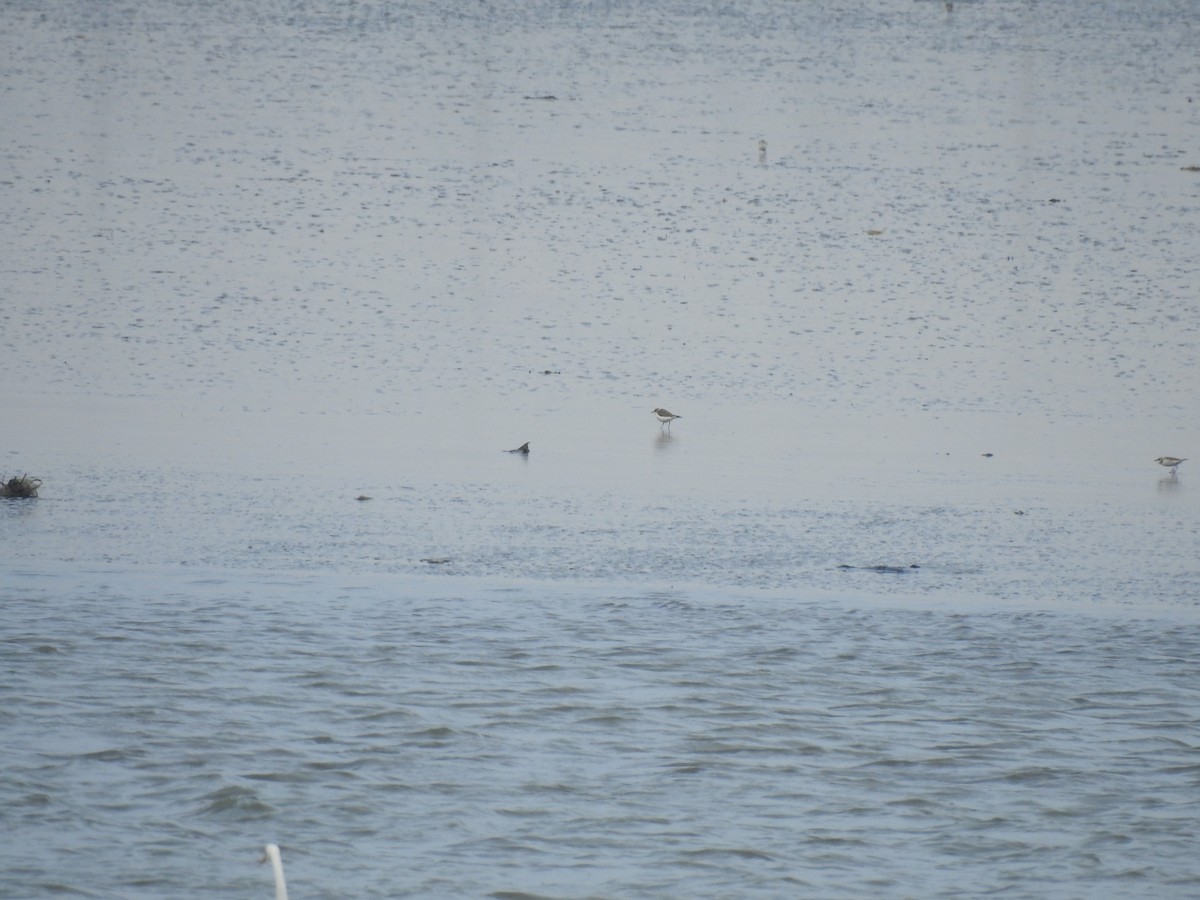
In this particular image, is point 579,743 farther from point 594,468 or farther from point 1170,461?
point 1170,461

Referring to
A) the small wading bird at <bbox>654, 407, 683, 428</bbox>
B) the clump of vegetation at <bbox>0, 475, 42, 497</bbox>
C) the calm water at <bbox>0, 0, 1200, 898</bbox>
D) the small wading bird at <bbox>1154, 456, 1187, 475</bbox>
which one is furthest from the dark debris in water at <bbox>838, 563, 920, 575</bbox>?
the clump of vegetation at <bbox>0, 475, 42, 497</bbox>

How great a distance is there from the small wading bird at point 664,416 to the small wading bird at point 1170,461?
10.7ft

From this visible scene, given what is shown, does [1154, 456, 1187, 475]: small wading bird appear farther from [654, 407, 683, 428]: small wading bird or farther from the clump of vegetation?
the clump of vegetation

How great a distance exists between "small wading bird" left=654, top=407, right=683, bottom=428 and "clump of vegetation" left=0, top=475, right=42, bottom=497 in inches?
169

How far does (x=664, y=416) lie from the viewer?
11.7 m

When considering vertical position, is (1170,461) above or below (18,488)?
above

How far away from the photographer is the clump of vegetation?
31.0 ft

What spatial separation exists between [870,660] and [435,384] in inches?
217

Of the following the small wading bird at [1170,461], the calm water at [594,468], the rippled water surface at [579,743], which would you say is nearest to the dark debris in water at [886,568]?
the calm water at [594,468]

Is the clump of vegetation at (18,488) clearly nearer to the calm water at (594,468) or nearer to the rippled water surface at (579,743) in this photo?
the calm water at (594,468)

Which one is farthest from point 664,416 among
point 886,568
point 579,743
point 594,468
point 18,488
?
point 579,743

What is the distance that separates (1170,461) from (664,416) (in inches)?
133

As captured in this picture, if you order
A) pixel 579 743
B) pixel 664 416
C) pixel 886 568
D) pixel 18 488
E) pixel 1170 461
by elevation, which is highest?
pixel 664 416

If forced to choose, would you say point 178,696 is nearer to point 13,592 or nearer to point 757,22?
point 13,592
